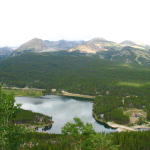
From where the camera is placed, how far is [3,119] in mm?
51031

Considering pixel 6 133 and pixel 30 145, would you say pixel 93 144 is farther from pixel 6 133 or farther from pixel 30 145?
pixel 30 145

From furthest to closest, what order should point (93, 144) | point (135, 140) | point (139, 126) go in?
A: point (139, 126) < point (135, 140) < point (93, 144)

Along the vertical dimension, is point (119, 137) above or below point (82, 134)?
below

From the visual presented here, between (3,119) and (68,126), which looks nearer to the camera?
(3,119)

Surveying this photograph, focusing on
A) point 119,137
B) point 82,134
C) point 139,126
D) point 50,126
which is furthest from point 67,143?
point 139,126

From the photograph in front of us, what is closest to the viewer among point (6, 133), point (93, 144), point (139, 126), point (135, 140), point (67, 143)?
point (6, 133)

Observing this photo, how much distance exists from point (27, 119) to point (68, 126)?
123 meters

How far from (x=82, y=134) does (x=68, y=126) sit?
4.60 m

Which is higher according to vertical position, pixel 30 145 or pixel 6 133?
pixel 6 133

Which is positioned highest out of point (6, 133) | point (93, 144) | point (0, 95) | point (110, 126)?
point (0, 95)

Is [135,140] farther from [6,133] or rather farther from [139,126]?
[6,133]

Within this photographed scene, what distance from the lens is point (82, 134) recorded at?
80.3 meters

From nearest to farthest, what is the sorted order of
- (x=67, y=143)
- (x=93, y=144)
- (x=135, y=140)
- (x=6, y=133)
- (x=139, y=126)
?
(x=6, y=133) → (x=93, y=144) → (x=67, y=143) → (x=135, y=140) → (x=139, y=126)

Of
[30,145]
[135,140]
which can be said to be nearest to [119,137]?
[135,140]
